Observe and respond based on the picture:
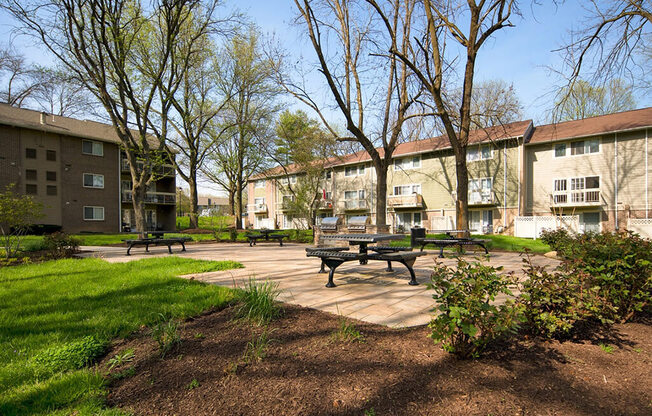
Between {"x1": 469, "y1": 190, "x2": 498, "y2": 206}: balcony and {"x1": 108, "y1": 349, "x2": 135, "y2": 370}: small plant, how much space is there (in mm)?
26222

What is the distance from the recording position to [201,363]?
2395 mm

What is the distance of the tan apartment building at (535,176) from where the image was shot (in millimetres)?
20703

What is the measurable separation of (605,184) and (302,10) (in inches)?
881

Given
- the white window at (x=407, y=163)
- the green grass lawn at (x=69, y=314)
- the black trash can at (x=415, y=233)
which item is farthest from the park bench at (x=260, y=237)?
the white window at (x=407, y=163)

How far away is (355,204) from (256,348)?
1218 inches

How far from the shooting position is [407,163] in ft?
100.0

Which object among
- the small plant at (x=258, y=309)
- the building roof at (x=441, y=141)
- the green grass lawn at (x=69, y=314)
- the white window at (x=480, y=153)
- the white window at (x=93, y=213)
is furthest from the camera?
the white window at (x=93, y=213)

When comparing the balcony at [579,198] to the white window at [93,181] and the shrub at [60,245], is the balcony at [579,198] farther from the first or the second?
the white window at [93,181]

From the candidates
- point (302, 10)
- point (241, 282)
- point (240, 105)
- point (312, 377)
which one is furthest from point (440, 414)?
point (240, 105)

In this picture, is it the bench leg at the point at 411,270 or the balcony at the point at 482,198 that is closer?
the bench leg at the point at 411,270

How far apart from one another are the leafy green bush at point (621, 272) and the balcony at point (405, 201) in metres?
26.1

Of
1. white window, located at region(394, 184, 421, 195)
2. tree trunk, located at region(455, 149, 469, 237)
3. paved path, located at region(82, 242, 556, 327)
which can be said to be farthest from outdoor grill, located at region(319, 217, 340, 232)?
white window, located at region(394, 184, 421, 195)

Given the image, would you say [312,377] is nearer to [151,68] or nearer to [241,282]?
[241,282]

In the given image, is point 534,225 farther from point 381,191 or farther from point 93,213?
point 93,213
